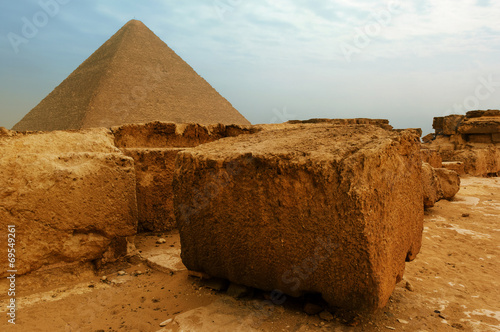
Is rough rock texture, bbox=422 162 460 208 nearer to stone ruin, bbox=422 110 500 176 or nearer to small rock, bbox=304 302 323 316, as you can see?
stone ruin, bbox=422 110 500 176

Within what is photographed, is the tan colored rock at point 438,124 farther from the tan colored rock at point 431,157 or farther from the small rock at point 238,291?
the small rock at point 238,291

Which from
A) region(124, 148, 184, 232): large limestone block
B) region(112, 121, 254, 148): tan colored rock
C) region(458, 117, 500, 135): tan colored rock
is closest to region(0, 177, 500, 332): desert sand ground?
region(124, 148, 184, 232): large limestone block

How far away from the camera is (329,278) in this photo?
169 cm

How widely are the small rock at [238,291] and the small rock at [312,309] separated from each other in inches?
13.9

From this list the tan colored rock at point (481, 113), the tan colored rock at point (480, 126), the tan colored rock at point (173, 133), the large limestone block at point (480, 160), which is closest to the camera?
the tan colored rock at point (173, 133)

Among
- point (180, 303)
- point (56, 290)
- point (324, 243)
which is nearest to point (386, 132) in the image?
point (324, 243)

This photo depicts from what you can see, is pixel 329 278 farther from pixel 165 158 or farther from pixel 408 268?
pixel 165 158

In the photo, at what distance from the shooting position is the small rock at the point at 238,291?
199 centimetres

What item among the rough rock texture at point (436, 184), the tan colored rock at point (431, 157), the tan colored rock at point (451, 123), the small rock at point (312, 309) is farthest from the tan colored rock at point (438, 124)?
the small rock at point (312, 309)

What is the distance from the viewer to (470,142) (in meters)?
10.6

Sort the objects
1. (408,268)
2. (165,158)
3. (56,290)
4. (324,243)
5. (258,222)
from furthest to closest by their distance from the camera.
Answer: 1. (165,158)
2. (408,268)
3. (56,290)
4. (258,222)
5. (324,243)

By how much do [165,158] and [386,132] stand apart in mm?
2128

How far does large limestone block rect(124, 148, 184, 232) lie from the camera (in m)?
3.36

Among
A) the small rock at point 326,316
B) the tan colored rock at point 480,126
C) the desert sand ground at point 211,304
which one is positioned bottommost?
the desert sand ground at point 211,304
